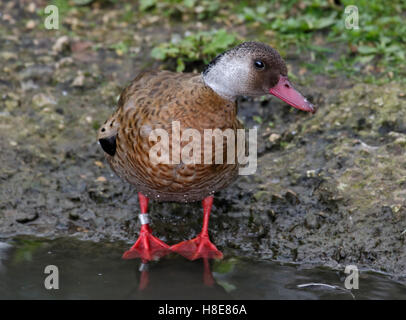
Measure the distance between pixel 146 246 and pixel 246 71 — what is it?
1.53 metres

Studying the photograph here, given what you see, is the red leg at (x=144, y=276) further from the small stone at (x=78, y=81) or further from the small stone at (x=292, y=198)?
the small stone at (x=78, y=81)

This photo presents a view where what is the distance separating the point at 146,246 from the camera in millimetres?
4609

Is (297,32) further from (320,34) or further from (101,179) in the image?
(101,179)

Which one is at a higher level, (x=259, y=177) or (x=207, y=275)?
(x=259, y=177)

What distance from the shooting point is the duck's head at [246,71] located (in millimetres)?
4012

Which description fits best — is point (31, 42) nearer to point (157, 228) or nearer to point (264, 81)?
point (157, 228)

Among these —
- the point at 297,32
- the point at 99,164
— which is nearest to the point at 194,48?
the point at 297,32

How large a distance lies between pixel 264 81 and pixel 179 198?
1063 millimetres

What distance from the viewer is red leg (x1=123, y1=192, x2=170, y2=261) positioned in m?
4.54

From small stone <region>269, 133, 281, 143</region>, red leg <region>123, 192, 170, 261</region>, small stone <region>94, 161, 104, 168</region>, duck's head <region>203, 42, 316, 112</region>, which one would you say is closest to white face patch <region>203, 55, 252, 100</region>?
duck's head <region>203, 42, 316, 112</region>

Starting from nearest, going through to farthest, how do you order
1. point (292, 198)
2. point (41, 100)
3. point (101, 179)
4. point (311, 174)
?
point (292, 198) < point (311, 174) < point (101, 179) < point (41, 100)

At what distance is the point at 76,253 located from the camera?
180 inches

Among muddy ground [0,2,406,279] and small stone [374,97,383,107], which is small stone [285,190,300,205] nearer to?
muddy ground [0,2,406,279]
